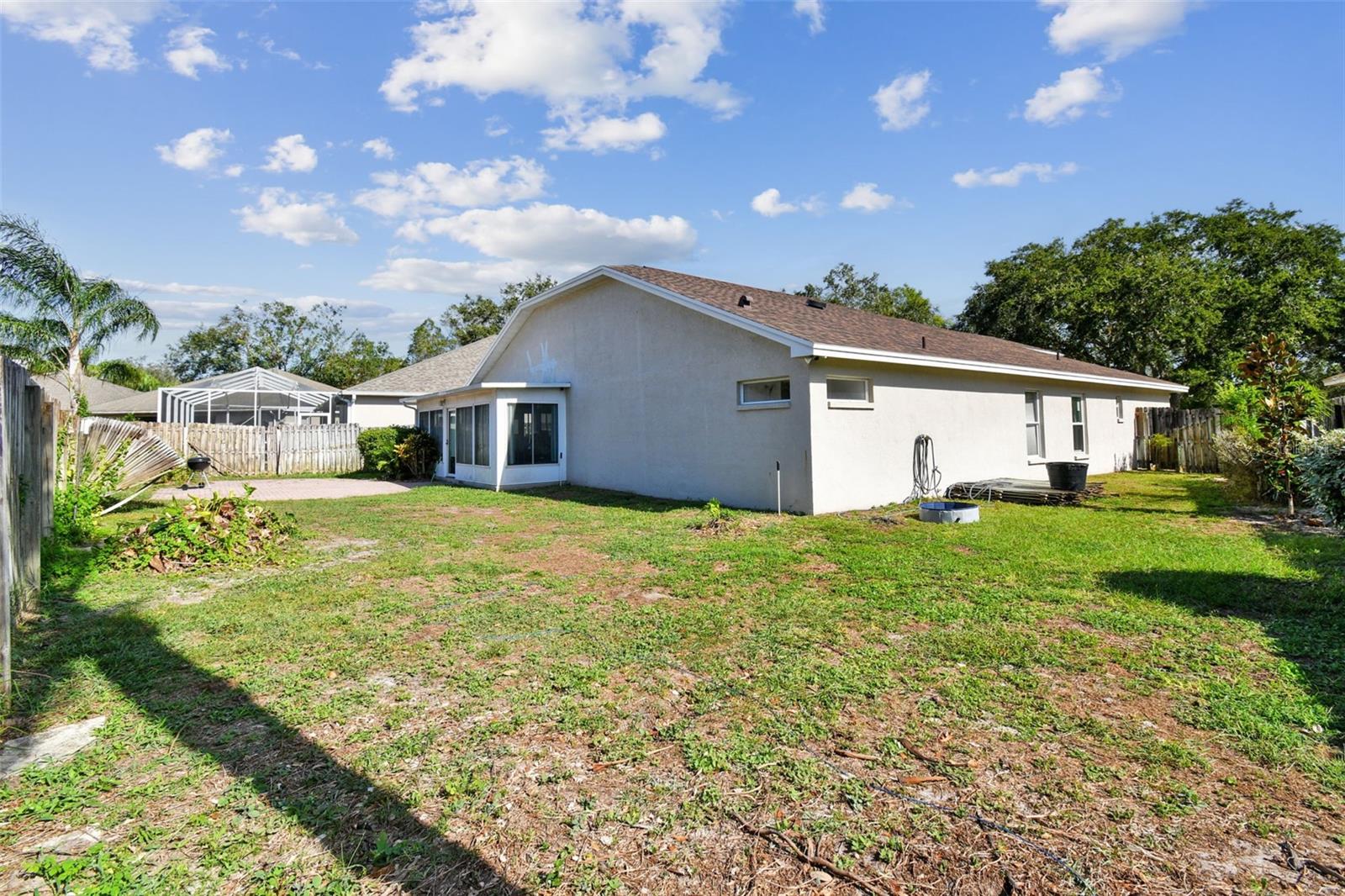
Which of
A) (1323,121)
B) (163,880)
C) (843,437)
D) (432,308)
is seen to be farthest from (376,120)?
(432,308)

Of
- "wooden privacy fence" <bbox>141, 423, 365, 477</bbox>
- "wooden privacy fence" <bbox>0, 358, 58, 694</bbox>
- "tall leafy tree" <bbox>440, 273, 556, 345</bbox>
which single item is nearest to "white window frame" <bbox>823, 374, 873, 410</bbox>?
"wooden privacy fence" <bbox>0, 358, 58, 694</bbox>

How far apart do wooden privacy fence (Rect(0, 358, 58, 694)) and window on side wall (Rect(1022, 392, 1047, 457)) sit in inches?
665

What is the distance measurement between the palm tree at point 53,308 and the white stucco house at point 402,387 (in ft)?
25.2

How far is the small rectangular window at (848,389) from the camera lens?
34.8ft

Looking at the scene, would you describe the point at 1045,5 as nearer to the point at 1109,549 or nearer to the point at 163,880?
the point at 1109,549

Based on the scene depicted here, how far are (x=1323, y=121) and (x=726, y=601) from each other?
21.2 m

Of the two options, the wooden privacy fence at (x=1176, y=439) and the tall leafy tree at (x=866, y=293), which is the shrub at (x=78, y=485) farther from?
the tall leafy tree at (x=866, y=293)

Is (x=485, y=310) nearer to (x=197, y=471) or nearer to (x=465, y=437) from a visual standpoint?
(x=465, y=437)

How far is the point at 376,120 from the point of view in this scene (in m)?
13.1

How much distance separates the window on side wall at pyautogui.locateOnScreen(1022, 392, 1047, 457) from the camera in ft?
48.7

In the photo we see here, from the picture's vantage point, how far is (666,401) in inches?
504

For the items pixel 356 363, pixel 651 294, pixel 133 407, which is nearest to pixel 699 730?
pixel 651 294

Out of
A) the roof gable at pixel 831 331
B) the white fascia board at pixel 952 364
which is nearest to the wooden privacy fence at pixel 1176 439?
the roof gable at pixel 831 331

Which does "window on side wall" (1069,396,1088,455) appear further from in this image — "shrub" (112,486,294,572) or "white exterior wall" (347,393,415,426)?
"white exterior wall" (347,393,415,426)
